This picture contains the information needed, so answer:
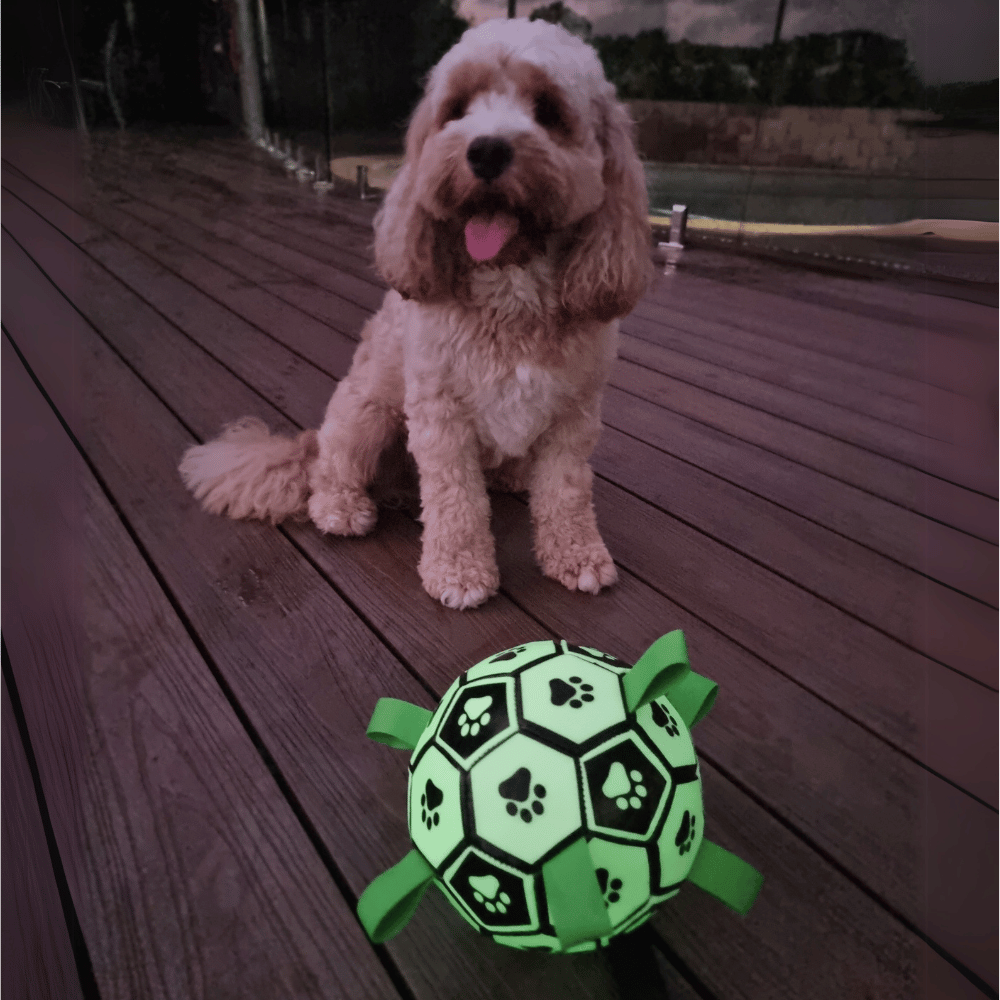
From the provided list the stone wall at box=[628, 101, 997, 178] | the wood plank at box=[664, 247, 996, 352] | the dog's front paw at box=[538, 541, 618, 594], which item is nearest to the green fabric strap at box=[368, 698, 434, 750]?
the dog's front paw at box=[538, 541, 618, 594]

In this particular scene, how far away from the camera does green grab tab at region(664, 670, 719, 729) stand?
2.76ft

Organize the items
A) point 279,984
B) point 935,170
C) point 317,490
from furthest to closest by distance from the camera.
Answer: point 935,170 < point 317,490 < point 279,984

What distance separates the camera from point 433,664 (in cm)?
122

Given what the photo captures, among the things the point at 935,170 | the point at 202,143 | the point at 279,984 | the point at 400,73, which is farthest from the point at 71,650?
the point at 202,143

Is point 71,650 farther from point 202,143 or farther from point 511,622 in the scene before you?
point 202,143

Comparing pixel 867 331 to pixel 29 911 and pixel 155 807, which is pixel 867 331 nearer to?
pixel 155 807

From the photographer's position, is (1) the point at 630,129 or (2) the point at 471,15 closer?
(1) the point at 630,129

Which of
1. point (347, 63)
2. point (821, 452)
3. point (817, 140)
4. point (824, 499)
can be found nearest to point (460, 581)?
point (824, 499)

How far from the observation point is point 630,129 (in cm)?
127

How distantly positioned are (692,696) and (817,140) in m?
4.31

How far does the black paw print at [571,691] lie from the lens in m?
0.76

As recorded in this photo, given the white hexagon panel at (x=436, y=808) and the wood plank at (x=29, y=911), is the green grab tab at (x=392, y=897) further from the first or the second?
the wood plank at (x=29, y=911)

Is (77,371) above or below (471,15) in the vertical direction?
below

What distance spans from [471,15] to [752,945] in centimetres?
496
